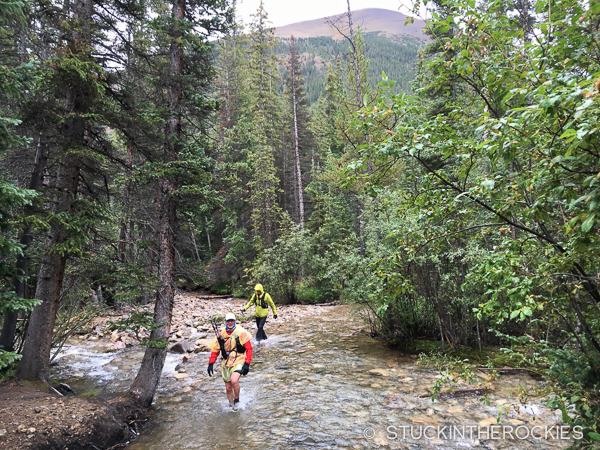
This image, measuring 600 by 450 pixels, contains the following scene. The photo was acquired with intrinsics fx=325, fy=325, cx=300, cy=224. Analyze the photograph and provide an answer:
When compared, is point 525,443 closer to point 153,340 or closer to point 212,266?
point 153,340

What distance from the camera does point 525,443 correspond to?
15.7 feet

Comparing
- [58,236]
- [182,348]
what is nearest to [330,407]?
[58,236]

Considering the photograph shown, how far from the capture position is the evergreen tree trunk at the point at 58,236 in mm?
6430

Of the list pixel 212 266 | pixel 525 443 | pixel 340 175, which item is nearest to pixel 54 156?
pixel 340 175

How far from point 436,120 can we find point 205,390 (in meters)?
7.82

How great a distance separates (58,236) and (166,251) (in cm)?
201

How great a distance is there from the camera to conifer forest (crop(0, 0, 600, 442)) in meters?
2.67

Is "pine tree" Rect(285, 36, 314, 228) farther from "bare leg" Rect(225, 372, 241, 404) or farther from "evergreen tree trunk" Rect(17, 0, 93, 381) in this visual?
"bare leg" Rect(225, 372, 241, 404)

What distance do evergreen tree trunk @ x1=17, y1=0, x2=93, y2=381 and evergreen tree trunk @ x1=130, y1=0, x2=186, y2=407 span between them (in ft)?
5.42

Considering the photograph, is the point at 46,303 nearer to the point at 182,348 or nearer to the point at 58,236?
the point at 58,236
